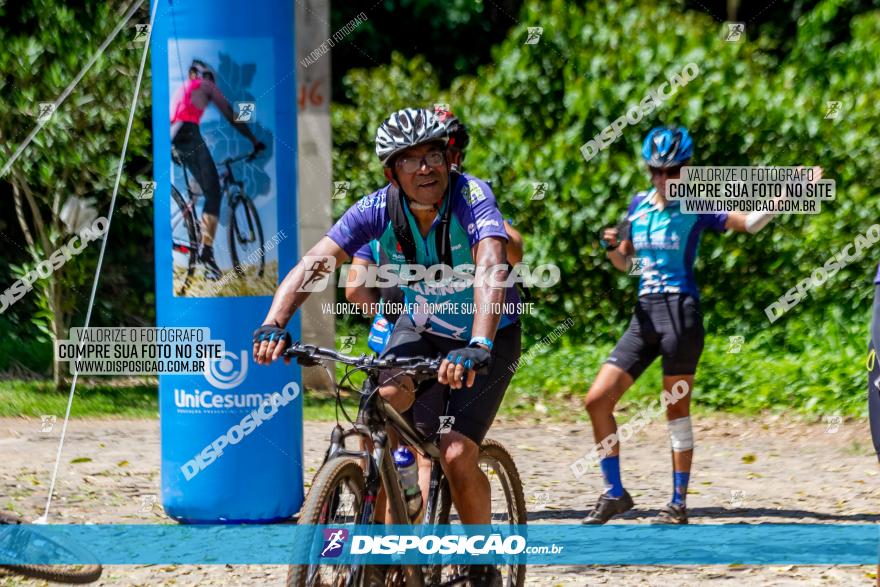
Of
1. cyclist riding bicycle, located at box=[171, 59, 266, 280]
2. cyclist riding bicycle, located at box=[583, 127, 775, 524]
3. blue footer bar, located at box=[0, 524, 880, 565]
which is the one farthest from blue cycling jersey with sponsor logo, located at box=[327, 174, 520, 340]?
cyclist riding bicycle, located at box=[583, 127, 775, 524]

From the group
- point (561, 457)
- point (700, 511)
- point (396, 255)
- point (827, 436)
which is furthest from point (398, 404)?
point (827, 436)

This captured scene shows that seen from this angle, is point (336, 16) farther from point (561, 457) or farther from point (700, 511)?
point (700, 511)

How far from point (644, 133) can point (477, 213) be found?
754 cm

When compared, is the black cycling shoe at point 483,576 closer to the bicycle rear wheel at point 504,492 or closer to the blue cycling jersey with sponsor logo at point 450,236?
the bicycle rear wheel at point 504,492

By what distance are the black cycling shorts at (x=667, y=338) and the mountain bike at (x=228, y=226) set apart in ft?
6.55

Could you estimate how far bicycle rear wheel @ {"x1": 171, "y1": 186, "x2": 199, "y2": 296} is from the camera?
7.25 metres

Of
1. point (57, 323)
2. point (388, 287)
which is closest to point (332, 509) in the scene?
point (388, 287)

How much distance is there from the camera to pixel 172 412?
7.41 m

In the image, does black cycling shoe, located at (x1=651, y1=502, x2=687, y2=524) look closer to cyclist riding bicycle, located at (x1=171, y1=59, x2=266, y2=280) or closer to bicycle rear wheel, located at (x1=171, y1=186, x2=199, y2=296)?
cyclist riding bicycle, located at (x1=171, y1=59, x2=266, y2=280)

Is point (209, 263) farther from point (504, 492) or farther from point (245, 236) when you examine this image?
point (504, 492)

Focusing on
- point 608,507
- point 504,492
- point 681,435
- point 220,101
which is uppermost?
point 220,101

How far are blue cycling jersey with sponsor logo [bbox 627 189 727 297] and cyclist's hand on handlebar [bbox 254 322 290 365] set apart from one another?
3.25 m

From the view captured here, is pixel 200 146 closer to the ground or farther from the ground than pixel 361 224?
farther from the ground

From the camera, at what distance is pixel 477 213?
523cm
